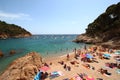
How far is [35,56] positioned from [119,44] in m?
31.2

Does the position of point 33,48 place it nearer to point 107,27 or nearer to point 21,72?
point 107,27

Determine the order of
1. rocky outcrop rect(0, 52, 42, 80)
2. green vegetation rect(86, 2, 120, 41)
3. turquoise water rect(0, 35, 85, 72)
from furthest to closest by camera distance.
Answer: green vegetation rect(86, 2, 120, 41)
turquoise water rect(0, 35, 85, 72)
rocky outcrop rect(0, 52, 42, 80)

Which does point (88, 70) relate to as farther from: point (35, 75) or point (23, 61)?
point (23, 61)

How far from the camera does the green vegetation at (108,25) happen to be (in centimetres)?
5367

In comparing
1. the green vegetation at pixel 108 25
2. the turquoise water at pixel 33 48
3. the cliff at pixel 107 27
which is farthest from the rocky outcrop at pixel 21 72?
the green vegetation at pixel 108 25

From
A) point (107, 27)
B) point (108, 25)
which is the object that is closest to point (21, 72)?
point (107, 27)

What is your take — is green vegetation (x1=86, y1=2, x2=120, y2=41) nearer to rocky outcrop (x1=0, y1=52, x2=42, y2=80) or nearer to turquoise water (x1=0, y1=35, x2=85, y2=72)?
turquoise water (x1=0, y1=35, x2=85, y2=72)

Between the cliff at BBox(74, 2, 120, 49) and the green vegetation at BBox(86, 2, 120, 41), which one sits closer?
the cliff at BBox(74, 2, 120, 49)

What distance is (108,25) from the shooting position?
60.3 metres

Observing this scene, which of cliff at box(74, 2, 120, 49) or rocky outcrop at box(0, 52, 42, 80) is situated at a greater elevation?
cliff at box(74, 2, 120, 49)

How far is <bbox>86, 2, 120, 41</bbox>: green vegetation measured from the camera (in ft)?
176

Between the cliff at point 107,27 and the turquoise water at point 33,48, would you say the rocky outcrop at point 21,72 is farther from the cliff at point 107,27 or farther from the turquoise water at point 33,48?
the cliff at point 107,27

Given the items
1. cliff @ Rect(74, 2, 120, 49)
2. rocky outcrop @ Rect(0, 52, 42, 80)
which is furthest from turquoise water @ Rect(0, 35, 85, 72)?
cliff @ Rect(74, 2, 120, 49)

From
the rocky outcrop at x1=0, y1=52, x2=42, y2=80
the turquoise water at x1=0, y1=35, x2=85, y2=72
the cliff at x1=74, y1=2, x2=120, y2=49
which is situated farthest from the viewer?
the cliff at x1=74, y1=2, x2=120, y2=49
